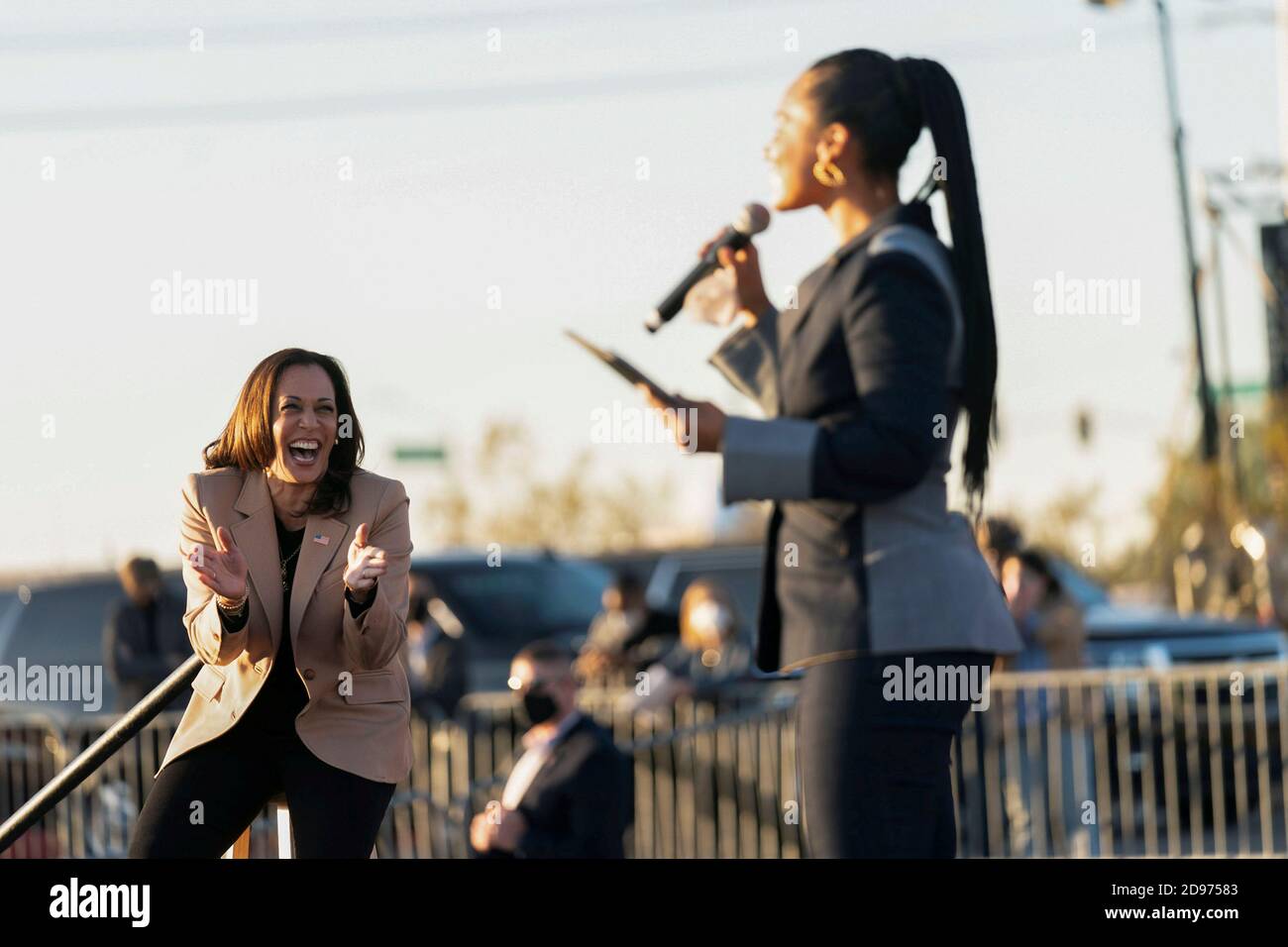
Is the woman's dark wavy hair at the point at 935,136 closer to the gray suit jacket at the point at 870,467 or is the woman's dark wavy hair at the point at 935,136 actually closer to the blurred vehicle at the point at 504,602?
the gray suit jacket at the point at 870,467

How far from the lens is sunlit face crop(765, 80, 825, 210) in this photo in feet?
11.8

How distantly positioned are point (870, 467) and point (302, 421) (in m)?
1.25

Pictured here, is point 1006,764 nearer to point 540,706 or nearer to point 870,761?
point 540,706

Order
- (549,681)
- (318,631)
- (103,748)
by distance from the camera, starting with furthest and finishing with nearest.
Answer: (549,681) → (318,631) → (103,748)

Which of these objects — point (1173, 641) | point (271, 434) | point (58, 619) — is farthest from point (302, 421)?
point (58, 619)

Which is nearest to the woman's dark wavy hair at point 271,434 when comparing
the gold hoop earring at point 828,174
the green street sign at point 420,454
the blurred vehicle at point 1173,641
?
the gold hoop earring at point 828,174

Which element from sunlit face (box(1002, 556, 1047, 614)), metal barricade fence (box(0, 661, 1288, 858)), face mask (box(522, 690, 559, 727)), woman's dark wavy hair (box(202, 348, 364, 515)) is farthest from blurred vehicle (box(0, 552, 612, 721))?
woman's dark wavy hair (box(202, 348, 364, 515))

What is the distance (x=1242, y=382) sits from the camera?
28.3 meters

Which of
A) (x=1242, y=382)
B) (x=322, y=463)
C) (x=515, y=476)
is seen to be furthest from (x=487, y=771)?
(x=515, y=476)

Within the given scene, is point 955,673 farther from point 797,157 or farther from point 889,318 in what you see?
point 797,157

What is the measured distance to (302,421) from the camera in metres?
4.06

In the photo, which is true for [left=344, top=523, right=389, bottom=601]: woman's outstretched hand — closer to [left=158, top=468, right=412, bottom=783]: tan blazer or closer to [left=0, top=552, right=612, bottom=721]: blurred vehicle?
[left=158, top=468, right=412, bottom=783]: tan blazer

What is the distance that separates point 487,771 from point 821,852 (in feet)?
23.5

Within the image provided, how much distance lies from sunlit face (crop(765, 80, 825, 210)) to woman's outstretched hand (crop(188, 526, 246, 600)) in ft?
3.97
